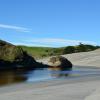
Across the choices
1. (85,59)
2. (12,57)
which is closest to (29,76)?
(12,57)

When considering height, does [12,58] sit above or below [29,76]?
above

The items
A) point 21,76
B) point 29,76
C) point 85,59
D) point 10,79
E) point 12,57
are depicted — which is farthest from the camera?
point 85,59

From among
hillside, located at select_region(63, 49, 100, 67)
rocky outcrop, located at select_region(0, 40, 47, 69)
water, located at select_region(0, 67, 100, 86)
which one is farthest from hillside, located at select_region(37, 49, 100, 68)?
water, located at select_region(0, 67, 100, 86)

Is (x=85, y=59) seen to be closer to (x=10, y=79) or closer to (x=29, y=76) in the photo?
(x=29, y=76)

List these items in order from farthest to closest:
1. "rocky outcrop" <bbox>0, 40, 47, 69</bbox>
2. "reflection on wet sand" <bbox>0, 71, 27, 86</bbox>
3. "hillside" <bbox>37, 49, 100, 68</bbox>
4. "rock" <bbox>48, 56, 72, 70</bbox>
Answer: "hillside" <bbox>37, 49, 100, 68</bbox> < "rock" <bbox>48, 56, 72, 70</bbox> < "rocky outcrop" <bbox>0, 40, 47, 69</bbox> < "reflection on wet sand" <bbox>0, 71, 27, 86</bbox>

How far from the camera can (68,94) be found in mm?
26516

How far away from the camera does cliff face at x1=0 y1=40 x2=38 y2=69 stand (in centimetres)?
7625

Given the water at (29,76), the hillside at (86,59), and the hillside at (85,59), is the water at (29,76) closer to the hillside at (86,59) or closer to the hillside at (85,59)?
the hillside at (85,59)

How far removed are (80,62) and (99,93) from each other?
97.9 meters

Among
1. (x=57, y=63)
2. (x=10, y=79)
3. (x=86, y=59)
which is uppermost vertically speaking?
(x=86, y=59)

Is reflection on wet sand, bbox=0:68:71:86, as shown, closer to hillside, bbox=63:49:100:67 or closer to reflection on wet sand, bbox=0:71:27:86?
reflection on wet sand, bbox=0:71:27:86

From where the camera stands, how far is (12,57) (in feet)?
258

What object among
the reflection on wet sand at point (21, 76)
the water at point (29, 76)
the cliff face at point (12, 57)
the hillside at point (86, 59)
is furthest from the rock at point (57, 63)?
the reflection on wet sand at point (21, 76)

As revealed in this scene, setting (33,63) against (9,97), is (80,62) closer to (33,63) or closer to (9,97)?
(33,63)
